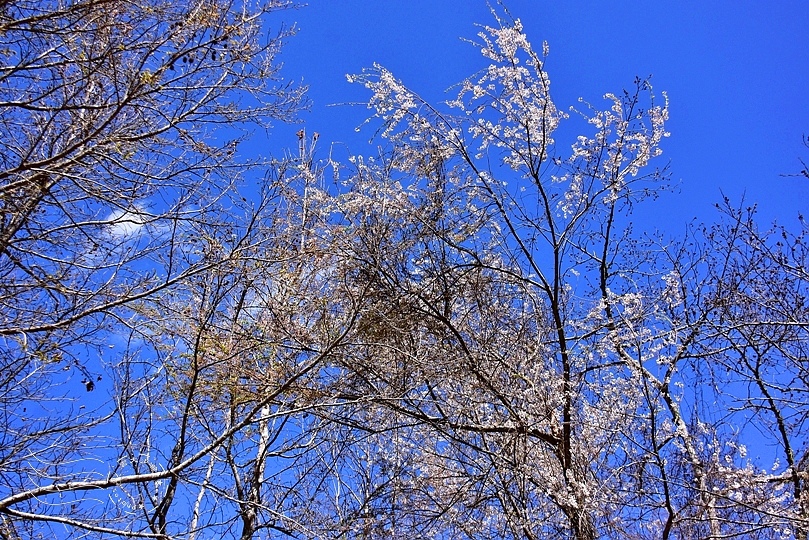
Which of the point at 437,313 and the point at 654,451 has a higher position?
the point at 437,313

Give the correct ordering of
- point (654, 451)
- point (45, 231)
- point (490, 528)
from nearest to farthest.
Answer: point (45, 231), point (654, 451), point (490, 528)

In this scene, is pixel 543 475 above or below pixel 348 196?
below

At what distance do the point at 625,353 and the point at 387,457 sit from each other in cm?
235

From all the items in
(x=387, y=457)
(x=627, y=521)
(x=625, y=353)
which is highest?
(x=625, y=353)

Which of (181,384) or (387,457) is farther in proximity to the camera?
(387,457)

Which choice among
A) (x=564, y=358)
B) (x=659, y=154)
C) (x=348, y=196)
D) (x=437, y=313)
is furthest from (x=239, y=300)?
(x=659, y=154)

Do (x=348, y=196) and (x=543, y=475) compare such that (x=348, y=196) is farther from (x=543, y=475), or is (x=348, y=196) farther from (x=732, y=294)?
(x=732, y=294)

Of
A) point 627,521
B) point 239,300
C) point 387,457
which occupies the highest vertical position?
point 239,300

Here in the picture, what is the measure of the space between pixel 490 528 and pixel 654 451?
144 cm

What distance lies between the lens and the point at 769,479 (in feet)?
16.7

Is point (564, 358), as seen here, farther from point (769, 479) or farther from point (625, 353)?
point (769, 479)

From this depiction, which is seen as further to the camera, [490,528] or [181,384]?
[490,528]

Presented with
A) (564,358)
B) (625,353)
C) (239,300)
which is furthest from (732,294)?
(239,300)

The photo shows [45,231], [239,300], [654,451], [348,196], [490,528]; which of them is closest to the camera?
[45,231]
